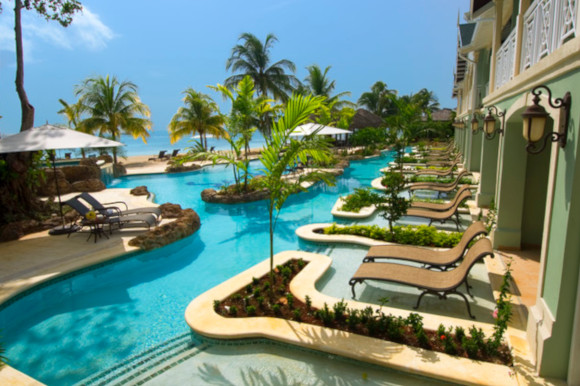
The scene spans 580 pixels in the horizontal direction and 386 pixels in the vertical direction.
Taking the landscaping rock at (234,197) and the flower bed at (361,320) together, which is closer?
the flower bed at (361,320)

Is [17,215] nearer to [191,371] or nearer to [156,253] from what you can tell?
[156,253]

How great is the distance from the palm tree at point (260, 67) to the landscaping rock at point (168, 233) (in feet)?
59.9

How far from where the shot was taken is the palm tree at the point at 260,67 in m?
26.3

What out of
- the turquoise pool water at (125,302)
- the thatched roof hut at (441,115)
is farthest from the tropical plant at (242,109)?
the thatched roof hut at (441,115)

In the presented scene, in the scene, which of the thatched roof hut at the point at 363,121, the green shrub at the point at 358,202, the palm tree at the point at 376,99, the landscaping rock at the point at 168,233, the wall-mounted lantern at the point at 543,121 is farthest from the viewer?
the palm tree at the point at 376,99

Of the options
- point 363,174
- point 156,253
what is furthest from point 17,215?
point 363,174

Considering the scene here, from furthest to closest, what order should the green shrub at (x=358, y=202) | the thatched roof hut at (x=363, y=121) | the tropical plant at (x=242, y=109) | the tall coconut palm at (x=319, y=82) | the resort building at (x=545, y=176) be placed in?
1. the thatched roof hut at (x=363, y=121)
2. the tall coconut palm at (x=319, y=82)
3. the tropical plant at (x=242, y=109)
4. the green shrub at (x=358, y=202)
5. the resort building at (x=545, y=176)

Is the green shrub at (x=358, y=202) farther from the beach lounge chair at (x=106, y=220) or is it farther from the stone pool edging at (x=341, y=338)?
the beach lounge chair at (x=106, y=220)

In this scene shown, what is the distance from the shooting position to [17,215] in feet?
33.3

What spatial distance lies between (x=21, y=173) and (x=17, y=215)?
128 cm

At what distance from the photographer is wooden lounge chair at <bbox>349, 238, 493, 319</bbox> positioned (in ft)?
15.8

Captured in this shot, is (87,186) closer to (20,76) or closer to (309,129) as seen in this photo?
(20,76)

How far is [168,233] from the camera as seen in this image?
29.5 ft

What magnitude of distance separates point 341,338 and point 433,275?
1965 mm
